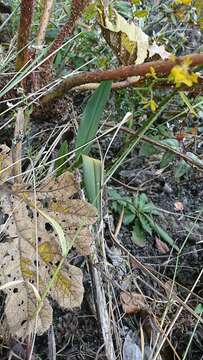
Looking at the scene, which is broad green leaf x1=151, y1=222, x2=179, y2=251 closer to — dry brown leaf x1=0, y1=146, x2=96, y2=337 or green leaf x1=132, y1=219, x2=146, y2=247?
green leaf x1=132, y1=219, x2=146, y2=247

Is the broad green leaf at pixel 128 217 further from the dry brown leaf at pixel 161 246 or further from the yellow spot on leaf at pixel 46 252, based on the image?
the yellow spot on leaf at pixel 46 252

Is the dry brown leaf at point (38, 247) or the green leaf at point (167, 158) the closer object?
the dry brown leaf at point (38, 247)

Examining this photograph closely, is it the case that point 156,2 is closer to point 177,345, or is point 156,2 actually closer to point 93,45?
point 93,45

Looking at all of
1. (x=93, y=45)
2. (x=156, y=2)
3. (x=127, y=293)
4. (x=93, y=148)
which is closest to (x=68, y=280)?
(x=127, y=293)

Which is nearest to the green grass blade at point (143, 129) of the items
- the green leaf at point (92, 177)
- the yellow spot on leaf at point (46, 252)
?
the green leaf at point (92, 177)

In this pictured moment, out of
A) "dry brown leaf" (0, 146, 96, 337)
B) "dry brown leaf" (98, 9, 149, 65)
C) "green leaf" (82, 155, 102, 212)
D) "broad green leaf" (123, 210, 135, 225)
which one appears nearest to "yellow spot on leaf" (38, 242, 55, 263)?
"dry brown leaf" (0, 146, 96, 337)

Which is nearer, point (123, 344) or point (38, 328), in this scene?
point (38, 328)

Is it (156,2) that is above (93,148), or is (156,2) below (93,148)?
above
